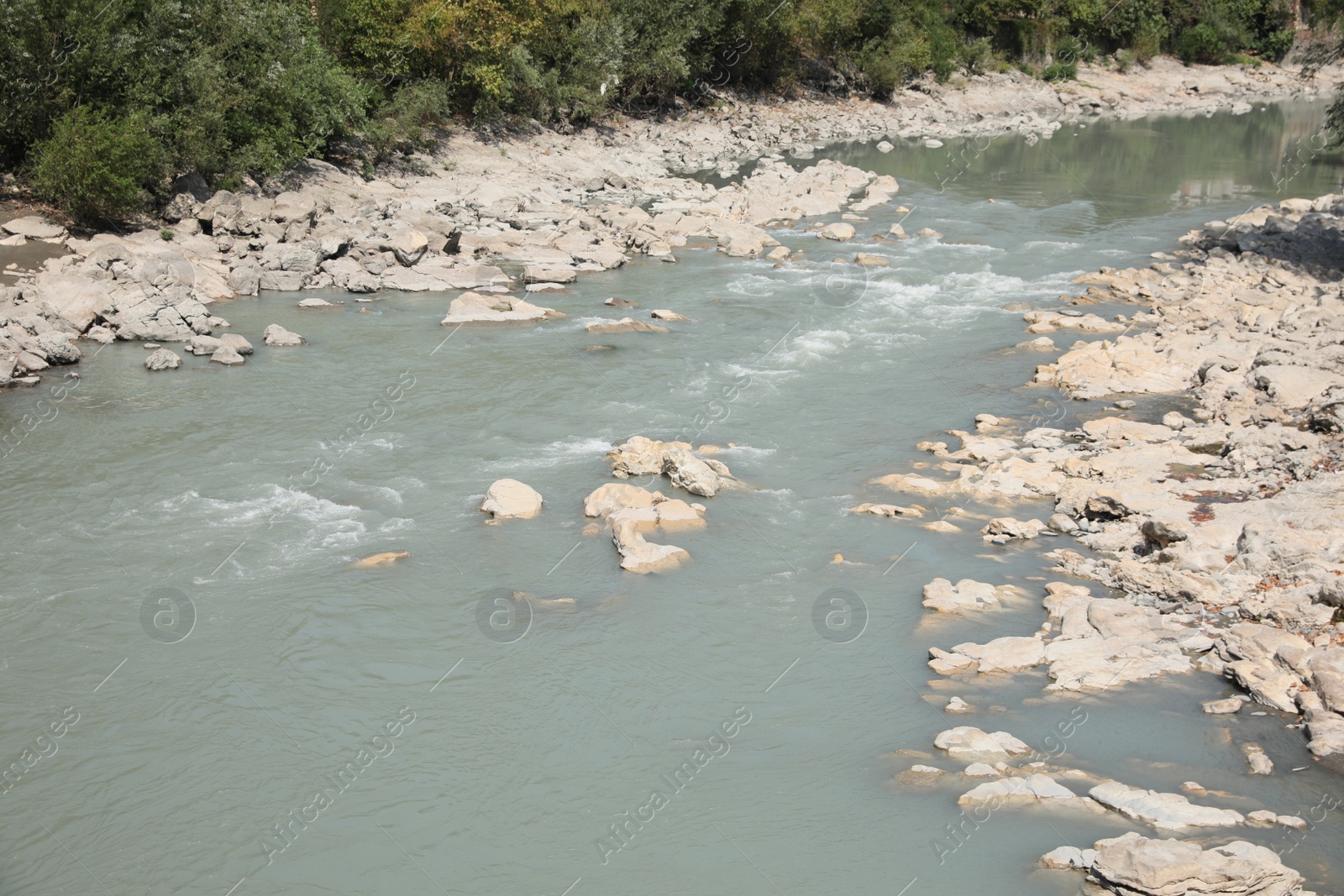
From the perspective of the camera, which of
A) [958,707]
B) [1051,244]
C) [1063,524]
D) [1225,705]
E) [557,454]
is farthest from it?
[1051,244]

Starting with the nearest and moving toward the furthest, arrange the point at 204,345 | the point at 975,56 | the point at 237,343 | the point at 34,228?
the point at 237,343
the point at 204,345
the point at 34,228
the point at 975,56

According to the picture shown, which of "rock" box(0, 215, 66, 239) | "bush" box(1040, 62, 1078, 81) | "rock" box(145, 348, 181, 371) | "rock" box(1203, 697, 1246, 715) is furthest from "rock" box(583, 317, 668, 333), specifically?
"bush" box(1040, 62, 1078, 81)

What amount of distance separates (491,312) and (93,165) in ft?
30.2

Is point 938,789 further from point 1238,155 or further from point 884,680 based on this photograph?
point 1238,155

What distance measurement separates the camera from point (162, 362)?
17.9 metres

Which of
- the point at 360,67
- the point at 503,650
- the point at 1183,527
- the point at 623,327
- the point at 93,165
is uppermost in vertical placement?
the point at 360,67

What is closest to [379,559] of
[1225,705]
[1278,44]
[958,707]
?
[958,707]

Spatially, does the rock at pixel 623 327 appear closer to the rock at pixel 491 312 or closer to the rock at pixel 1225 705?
the rock at pixel 491 312

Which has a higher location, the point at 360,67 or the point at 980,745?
the point at 360,67

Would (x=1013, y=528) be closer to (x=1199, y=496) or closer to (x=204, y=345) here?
(x=1199, y=496)

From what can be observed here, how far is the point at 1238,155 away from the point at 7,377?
46.7m

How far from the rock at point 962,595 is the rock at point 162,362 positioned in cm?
1312

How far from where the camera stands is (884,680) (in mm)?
10406

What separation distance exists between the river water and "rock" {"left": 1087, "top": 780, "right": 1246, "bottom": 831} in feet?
0.53
